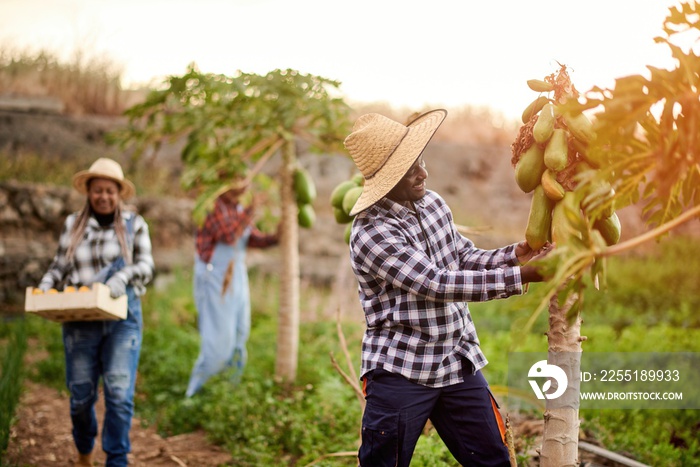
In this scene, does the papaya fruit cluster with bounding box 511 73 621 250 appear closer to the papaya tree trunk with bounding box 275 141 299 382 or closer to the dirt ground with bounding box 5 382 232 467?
the dirt ground with bounding box 5 382 232 467

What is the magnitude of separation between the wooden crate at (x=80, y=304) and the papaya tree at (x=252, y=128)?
4.87 feet

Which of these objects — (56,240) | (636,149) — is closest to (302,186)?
(636,149)

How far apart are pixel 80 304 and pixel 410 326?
200 cm

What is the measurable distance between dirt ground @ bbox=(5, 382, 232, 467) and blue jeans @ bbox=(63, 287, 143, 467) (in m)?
0.65

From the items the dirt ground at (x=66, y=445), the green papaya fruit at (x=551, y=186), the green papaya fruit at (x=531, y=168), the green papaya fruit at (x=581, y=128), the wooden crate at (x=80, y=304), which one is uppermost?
the green papaya fruit at (x=581, y=128)

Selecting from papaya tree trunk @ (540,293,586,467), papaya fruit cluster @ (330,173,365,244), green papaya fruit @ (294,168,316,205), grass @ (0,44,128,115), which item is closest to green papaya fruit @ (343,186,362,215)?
papaya fruit cluster @ (330,173,365,244)

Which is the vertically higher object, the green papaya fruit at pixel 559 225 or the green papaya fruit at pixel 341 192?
the green papaya fruit at pixel 341 192

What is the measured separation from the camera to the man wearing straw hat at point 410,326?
2.60 m

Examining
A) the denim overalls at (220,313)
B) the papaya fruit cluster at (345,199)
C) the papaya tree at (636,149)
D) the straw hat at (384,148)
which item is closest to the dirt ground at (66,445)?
the denim overalls at (220,313)

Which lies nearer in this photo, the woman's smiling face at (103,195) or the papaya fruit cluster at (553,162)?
the papaya fruit cluster at (553,162)

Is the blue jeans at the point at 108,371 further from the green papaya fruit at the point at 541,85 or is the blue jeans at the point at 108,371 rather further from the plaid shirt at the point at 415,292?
the green papaya fruit at the point at 541,85

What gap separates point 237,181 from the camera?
5891 millimetres

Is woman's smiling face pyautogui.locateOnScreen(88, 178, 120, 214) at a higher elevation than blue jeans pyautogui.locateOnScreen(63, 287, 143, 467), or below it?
higher

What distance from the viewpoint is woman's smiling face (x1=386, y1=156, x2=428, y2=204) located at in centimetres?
266
